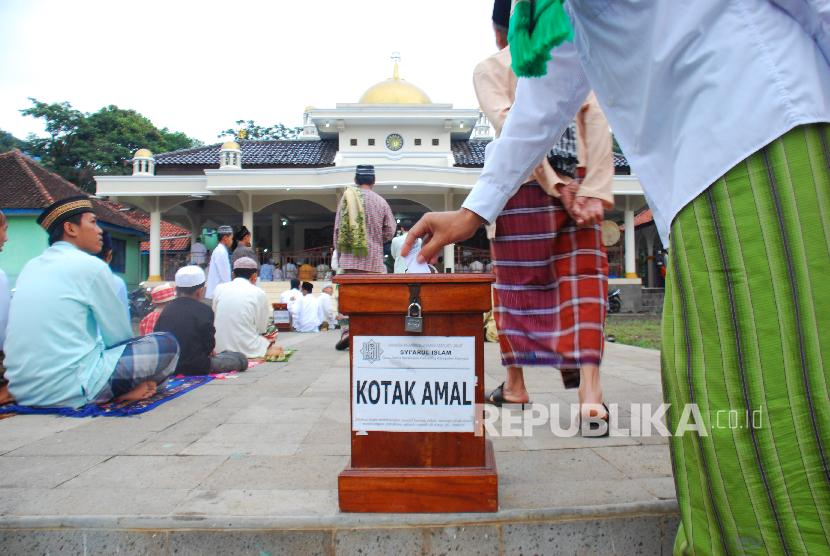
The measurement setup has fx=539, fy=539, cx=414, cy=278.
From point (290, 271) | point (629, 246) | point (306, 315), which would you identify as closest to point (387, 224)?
point (306, 315)

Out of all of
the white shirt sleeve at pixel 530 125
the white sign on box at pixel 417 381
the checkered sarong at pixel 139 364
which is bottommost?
the checkered sarong at pixel 139 364

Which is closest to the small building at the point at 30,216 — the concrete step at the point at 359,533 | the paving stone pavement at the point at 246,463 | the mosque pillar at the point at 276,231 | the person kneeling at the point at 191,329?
the mosque pillar at the point at 276,231

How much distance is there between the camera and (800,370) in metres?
0.74

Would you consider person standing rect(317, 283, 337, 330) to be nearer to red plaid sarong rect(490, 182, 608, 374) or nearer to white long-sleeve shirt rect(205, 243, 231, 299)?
white long-sleeve shirt rect(205, 243, 231, 299)

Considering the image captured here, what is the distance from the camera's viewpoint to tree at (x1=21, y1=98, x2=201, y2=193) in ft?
89.8

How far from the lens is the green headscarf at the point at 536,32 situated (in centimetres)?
90

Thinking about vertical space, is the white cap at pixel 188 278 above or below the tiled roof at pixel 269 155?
below

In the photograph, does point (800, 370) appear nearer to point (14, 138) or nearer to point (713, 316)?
point (713, 316)

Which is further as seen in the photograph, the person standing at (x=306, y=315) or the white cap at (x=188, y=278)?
the person standing at (x=306, y=315)

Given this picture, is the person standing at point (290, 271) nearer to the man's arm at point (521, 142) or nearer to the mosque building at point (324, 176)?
the mosque building at point (324, 176)

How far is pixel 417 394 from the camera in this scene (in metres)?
1.30

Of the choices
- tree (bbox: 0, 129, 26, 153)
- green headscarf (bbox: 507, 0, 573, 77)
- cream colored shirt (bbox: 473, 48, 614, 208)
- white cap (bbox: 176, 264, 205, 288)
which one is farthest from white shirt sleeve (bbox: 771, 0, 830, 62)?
tree (bbox: 0, 129, 26, 153)

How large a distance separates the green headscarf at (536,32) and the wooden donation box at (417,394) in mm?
489

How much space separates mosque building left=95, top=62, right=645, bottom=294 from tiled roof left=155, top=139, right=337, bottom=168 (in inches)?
1.4
